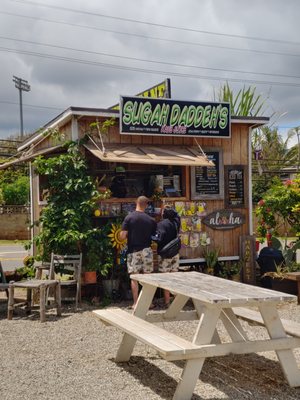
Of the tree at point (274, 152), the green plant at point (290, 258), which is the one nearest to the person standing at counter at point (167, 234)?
the green plant at point (290, 258)

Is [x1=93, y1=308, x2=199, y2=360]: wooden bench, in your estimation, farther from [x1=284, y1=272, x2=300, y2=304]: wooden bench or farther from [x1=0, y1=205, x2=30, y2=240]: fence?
[x1=0, y1=205, x2=30, y2=240]: fence

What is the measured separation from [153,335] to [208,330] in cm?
54

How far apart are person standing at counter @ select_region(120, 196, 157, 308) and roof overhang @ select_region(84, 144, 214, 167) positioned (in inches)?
31.5

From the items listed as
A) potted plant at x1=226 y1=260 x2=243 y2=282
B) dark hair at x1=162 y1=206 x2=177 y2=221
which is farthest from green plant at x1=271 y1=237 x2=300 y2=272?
dark hair at x1=162 y1=206 x2=177 y2=221

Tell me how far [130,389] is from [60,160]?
16.7ft

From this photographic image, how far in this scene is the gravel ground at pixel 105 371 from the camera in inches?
197

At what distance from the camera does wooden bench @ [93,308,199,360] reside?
4.52 metres

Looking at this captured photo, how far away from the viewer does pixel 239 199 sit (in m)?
11.0

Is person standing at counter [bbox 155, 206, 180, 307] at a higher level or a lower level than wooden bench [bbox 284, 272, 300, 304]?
higher

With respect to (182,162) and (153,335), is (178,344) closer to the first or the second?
(153,335)

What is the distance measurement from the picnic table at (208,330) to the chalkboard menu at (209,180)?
460 cm

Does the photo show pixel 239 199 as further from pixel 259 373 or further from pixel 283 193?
pixel 259 373

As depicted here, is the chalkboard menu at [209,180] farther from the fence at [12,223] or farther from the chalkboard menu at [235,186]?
the fence at [12,223]

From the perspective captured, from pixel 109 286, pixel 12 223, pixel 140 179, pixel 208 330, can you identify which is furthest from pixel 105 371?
pixel 12 223
